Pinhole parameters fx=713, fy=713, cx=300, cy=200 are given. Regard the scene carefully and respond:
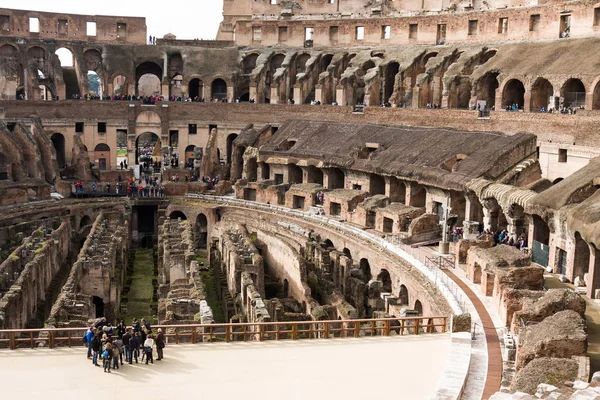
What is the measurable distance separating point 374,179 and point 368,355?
26586 millimetres

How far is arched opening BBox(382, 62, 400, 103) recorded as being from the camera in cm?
6125

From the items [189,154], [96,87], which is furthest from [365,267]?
[96,87]

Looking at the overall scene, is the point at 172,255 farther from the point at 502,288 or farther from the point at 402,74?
the point at 402,74

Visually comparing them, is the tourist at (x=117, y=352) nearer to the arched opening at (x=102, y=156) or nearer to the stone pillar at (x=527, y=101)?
the stone pillar at (x=527, y=101)

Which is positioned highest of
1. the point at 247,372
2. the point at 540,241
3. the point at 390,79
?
the point at 390,79

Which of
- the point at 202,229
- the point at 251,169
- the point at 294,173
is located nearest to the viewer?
the point at 202,229

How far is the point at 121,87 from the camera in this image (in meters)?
64.6

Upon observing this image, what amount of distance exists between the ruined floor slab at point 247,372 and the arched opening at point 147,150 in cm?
4210

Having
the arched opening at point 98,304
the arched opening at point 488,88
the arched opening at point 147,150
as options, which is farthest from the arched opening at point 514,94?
the arched opening at point 98,304

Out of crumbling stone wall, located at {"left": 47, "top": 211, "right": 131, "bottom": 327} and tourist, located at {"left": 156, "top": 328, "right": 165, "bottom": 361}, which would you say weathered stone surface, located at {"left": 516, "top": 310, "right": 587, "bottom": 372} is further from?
crumbling stone wall, located at {"left": 47, "top": 211, "right": 131, "bottom": 327}

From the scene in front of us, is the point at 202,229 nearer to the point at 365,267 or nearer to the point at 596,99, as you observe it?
the point at 365,267

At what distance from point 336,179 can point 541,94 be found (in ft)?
49.1

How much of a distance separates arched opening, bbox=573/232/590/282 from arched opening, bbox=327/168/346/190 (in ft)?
73.0

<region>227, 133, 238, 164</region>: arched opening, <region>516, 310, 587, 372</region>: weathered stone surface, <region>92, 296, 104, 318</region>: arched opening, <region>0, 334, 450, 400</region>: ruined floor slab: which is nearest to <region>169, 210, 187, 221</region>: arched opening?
<region>227, 133, 238, 164</region>: arched opening
